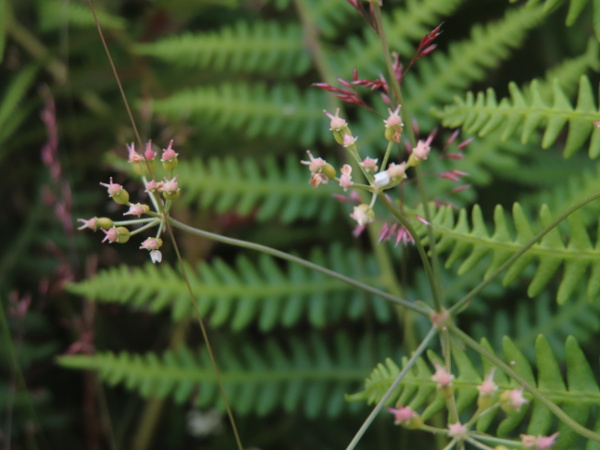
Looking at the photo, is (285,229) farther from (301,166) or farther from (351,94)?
(351,94)

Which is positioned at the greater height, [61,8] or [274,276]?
[61,8]

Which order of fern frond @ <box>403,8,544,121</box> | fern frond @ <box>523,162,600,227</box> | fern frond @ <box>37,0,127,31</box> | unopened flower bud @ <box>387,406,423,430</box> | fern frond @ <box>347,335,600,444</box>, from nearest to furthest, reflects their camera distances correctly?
1. unopened flower bud @ <box>387,406,423,430</box>
2. fern frond @ <box>347,335,600,444</box>
3. fern frond @ <box>523,162,600,227</box>
4. fern frond @ <box>403,8,544,121</box>
5. fern frond @ <box>37,0,127,31</box>

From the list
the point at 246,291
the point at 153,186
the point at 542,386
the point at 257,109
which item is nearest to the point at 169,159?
the point at 153,186

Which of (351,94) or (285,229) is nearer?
(351,94)

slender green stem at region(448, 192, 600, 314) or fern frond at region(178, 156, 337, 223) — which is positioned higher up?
slender green stem at region(448, 192, 600, 314)

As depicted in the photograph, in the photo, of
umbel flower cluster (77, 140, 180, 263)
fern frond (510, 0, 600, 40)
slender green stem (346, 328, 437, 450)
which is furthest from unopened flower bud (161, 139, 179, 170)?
fern frond (510, 0, 600, 40)

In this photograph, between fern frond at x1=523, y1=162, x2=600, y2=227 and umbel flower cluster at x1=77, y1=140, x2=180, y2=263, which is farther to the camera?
fern frond at x1=523, y1=162, x2=600, y2=227

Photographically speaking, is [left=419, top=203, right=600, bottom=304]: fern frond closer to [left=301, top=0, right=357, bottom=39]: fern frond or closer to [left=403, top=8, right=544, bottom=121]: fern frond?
[left=403, top=8, right=544, bottom=121]: fern frond

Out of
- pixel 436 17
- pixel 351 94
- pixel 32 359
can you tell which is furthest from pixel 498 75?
pixel 32 359
